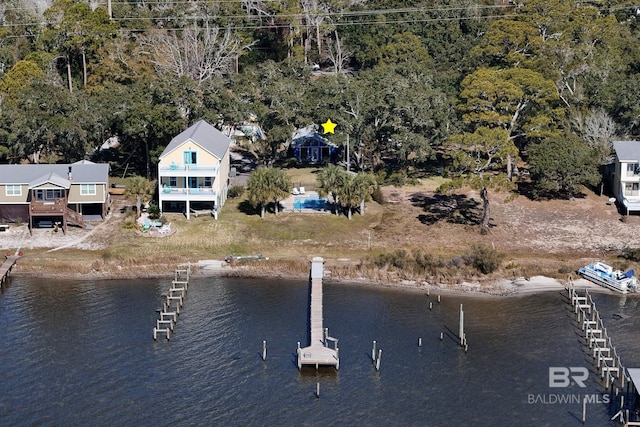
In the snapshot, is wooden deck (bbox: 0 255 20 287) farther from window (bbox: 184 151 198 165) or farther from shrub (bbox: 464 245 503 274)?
shrub (bbox: 464 245 503 274)

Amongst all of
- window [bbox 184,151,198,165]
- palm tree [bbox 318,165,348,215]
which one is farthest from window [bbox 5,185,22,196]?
palm tree [bbox 318,165,348,215]

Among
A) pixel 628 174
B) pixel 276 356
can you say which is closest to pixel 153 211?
pixel 276 356

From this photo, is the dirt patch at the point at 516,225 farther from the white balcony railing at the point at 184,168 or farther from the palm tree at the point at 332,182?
the white balcony railing at the point at 184,168

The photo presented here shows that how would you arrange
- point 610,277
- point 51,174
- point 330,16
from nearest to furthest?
1. point 610,277
2. point 51,174
3. point 330,16

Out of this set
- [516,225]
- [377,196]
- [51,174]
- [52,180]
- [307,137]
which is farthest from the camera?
[307,137]

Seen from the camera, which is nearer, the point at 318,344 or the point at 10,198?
the point at 318,344

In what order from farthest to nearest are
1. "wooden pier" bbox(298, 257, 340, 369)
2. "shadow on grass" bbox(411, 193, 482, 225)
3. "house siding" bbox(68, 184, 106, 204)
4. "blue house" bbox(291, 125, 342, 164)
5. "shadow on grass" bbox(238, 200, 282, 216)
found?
1. "blue house" bbox(291, 125, 342, 164)
2. "shadow on grass" bbox(238, 200, 282, 216)
3. "shadow on grass" bbox(411, 193, 482, 225)
4. "house siding" bbox(68, 184, 106, 204)
5. "wooden pier" bbox(298, 257, 340, 369)

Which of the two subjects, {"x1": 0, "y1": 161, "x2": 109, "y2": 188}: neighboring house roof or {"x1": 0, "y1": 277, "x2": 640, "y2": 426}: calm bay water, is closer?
{"x1": 0, "y1": 277, "x2": 640, "y2": 426}: calm bay water

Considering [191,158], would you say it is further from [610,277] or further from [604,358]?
[604,358]
